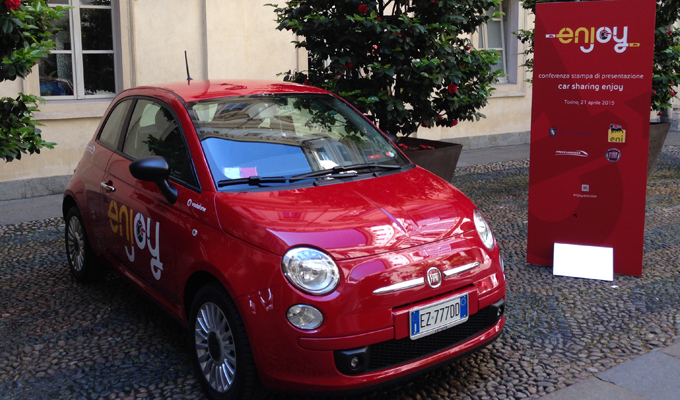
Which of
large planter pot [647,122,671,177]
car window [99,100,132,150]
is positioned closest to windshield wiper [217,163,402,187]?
car window [99,100,132,150]

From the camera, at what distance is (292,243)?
3.22 metres

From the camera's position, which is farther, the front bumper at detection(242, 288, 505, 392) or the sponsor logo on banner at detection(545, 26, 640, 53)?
the sponsor logo on banner at detection(545, 26, 640, 53)

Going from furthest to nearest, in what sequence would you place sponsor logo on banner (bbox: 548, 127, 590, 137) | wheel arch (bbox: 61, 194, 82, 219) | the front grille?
1. sponsor logo on banner (bbox: 548, 127, 590, 137)
2. wheel arch (bbox: 61, 194, 82, 219)
3. the front grille

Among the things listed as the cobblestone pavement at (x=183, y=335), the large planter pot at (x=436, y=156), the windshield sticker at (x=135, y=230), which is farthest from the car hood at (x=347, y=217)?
the large planter pot at (x=436, y=156)

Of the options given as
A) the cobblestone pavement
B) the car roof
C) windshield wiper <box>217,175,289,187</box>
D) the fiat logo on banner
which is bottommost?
the cobblestone pavement

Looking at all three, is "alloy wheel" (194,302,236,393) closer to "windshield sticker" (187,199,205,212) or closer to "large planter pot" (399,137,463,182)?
"windshield sticker" (187,199,205,212)

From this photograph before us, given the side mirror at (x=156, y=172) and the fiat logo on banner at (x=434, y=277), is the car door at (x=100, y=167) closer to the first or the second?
the side mirror at (x=156, y=172)

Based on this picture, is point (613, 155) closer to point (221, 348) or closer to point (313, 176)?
point (313, 176)

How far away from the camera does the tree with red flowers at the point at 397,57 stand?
696cm

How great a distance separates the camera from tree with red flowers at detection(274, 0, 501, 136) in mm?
6957

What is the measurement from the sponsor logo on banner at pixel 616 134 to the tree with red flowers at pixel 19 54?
4.54 metres

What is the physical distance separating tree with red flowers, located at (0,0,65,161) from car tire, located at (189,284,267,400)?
98.7 inches

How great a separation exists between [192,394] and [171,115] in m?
1.75

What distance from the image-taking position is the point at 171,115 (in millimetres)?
4324
